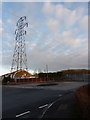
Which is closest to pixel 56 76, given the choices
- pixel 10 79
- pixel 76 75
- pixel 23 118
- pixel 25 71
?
pixel 76 75

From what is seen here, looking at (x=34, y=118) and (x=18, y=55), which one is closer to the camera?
(x=34, y=118)

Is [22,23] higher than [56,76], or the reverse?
[22,23]

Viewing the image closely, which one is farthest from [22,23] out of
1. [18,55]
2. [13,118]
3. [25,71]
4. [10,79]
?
[13,118]

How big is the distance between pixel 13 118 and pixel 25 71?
5241 centimetres

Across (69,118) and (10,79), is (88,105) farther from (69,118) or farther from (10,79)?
(10,79)

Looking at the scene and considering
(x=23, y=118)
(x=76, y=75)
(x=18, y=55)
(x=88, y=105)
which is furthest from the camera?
(x=76, y=75)

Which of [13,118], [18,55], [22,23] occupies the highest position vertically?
[22,23]

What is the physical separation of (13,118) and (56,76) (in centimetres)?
6123

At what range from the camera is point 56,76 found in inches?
2682

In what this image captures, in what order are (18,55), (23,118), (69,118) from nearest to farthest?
(69,118)
(23,118)
(18,55)

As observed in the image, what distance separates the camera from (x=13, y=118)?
7238 mm

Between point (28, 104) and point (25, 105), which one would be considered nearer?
point (25, 105)

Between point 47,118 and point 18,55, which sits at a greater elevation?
point 18,55

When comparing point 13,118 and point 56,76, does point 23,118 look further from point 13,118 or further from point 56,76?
point 56,76
